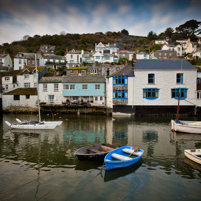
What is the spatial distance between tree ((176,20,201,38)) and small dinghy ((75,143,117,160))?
11412cm

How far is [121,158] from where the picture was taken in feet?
41.0

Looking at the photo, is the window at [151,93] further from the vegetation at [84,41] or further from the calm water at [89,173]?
the vegetation at [84,41]

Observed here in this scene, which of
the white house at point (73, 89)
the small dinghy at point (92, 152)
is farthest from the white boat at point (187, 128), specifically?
the white house at point (73, 89)

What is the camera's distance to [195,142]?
18.9m

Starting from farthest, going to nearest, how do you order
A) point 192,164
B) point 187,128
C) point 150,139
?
point 187,128 → point 150,139 → point 192,164

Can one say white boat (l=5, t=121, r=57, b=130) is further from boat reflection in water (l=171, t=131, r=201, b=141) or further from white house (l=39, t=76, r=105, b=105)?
white house (l=39, t=76, r=105, b=105)

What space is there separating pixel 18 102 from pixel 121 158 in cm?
3371

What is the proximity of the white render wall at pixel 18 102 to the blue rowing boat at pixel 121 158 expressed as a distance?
30404mm

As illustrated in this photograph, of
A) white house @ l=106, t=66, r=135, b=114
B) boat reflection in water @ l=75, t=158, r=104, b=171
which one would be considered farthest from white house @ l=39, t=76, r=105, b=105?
boat reflection in water @ l=75, t=158, r=104, b=171

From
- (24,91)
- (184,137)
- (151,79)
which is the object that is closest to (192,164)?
(184,137)

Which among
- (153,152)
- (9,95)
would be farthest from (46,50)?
(153,152)

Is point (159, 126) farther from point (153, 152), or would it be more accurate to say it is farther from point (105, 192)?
point (105, 192)

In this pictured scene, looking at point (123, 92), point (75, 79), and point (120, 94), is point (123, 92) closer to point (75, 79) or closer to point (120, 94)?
point (120, 94)

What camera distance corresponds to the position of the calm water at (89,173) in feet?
31.1
